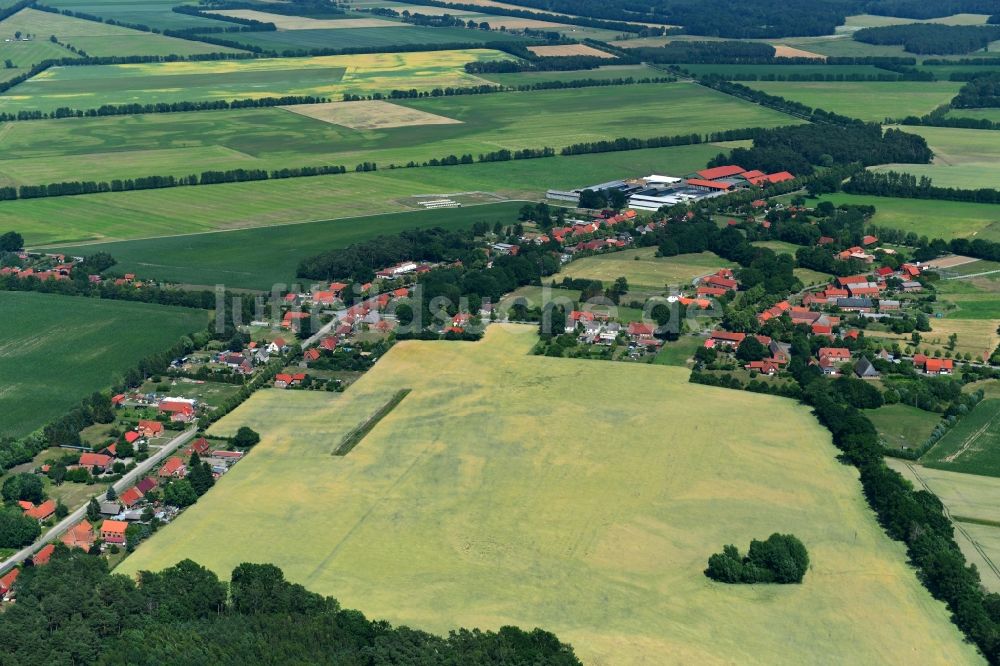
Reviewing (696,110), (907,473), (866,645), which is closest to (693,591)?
(866,645)

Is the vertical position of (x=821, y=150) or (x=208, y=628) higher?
(x=821, y=150)

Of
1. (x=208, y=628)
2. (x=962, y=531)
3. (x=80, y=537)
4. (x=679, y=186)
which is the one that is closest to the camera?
(x=208, y=628)

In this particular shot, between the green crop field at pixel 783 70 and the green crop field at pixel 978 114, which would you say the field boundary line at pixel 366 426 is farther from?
the green crop field at pixel 783 70

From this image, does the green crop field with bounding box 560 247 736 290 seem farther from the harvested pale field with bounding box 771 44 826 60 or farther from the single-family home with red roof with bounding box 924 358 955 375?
the harvested pale field with bounding box 771 44 826 60

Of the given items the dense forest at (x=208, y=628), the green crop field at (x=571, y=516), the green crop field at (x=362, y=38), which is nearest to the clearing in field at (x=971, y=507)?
the green crop field at (x=571, y=516)

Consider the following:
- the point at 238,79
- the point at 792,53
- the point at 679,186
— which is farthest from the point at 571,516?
the point at 792,53

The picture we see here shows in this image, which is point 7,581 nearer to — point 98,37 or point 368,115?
point 368,115

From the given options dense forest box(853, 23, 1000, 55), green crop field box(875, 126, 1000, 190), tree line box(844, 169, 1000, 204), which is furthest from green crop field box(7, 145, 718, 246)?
dense forest box(853, 23, 1000, 55)
